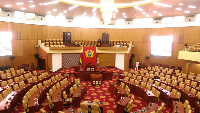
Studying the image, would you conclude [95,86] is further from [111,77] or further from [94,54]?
[94,54]

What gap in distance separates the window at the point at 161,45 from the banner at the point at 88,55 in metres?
7.88

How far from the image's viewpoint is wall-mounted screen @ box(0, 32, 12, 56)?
15363 millimetres

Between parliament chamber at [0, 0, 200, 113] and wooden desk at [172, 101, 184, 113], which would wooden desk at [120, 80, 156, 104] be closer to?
parliament chamber at [0, 0, 200, 113]

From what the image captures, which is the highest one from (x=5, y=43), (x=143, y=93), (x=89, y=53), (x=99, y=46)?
(x=5, y=43)

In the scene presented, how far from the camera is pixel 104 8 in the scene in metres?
8.25

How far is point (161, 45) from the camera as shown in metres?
19.2

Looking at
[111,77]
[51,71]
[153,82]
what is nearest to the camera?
[153,82]

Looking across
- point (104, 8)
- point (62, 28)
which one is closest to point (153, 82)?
point (104, 8)

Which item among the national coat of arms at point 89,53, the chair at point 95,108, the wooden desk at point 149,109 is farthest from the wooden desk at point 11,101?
the national coat of arms at point 89,53

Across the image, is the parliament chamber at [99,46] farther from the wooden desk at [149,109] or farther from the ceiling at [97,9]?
the wooden desk at [149,109]

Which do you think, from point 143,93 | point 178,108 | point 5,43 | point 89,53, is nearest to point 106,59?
point 89,53

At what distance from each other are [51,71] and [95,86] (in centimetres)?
604

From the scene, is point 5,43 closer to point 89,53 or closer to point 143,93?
point 89,53

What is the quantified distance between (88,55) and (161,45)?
30.7 ft
